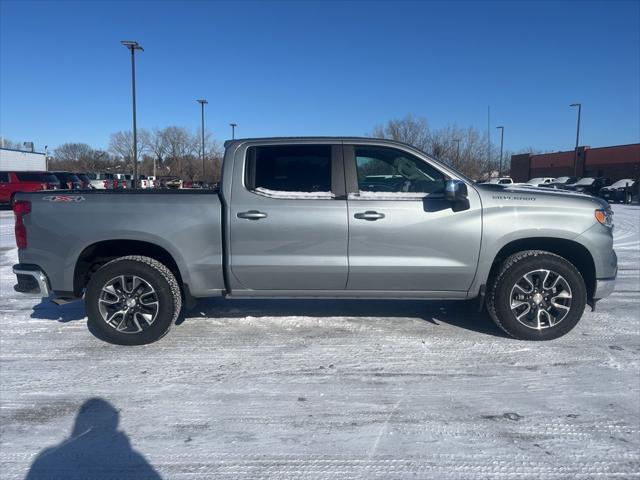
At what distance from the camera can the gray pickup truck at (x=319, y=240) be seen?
181 inches

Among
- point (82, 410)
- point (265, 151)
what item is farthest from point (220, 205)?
point (82, 410)

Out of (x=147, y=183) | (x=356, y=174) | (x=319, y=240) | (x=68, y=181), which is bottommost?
(x=319, y=240)

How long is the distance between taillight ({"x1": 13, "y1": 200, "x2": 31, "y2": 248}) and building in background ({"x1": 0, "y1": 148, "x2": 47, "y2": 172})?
56.6 metres

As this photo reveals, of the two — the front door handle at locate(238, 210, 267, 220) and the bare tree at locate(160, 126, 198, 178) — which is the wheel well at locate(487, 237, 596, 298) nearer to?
the front door handle at locate(238, 210, 267, 220)

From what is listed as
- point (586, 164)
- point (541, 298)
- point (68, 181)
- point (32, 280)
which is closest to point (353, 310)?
point (541, 298)

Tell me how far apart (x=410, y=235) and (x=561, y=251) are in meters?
1.63

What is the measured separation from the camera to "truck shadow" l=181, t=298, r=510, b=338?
552cm

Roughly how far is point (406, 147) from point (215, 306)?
2.96 meters

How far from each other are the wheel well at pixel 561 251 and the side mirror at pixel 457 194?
63 centimetres

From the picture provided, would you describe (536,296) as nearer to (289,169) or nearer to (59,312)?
(289,169)

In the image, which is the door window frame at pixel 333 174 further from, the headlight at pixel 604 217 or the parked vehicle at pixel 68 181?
the parked vehicle at pixel 68 181

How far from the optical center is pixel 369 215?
15.0 feet

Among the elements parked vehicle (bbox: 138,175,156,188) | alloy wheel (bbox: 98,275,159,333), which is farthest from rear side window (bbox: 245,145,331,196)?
parked vehicle (bbox: 138,175,156,188)

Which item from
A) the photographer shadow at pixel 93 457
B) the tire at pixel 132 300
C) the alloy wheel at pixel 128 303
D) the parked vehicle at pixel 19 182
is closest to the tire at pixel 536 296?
the tire at pixel 132 300
